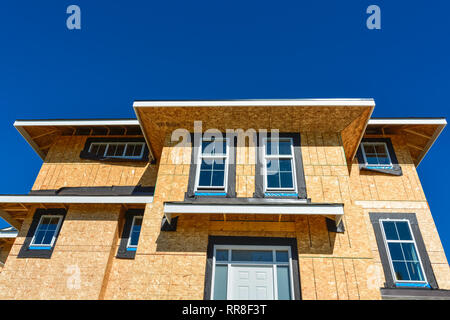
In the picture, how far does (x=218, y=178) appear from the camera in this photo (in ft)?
32.4

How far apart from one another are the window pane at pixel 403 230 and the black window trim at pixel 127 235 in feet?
31.3

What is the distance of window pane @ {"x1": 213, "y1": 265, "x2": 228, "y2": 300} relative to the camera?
7963 millimetres

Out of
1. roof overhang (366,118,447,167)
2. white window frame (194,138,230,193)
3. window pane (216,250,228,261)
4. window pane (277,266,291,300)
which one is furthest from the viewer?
roof overhang (366,118,447,167)

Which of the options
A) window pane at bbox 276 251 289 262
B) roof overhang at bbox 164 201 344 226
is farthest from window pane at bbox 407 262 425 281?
window pane at bbox 276 251 289 262

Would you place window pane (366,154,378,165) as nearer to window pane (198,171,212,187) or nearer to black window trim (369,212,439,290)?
black window trim (369,212,439,290)

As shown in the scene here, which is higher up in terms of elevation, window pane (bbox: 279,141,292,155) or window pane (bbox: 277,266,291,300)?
window pane (bbox: 279,141,292,155)

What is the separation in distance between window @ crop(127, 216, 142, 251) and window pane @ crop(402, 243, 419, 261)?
952 cm

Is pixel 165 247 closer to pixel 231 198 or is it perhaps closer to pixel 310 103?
pixel 231 198

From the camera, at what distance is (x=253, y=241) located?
866 centimetres

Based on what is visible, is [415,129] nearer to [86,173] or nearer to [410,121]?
[410,121]

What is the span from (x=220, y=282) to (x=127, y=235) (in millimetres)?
5095

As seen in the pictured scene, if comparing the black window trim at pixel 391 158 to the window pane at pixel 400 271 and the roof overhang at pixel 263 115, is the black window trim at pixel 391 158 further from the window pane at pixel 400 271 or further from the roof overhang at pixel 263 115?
the window pane at pixel 400 271

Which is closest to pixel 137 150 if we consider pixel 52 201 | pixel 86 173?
pixel 86 173

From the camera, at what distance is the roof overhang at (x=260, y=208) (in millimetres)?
8336
